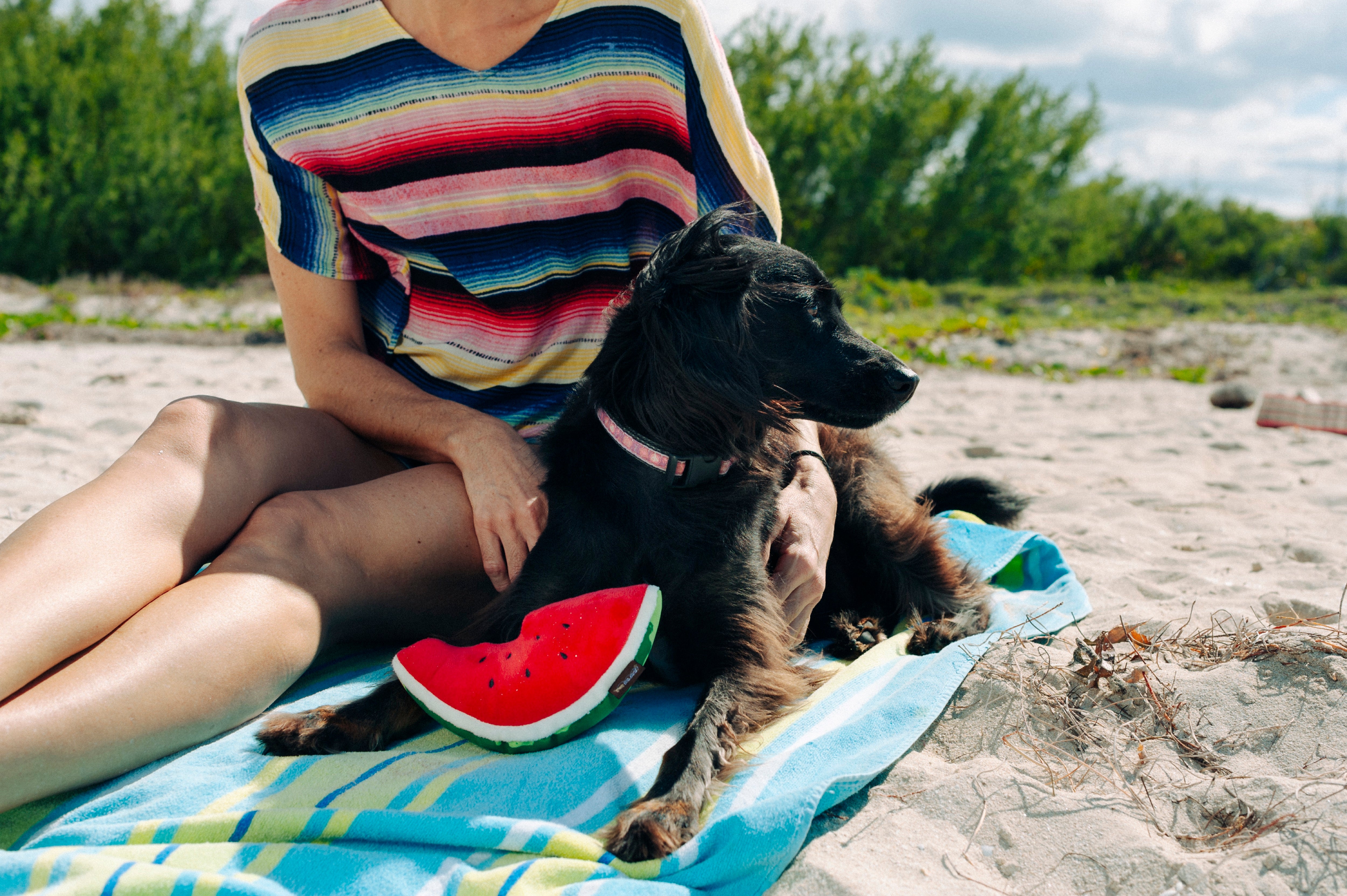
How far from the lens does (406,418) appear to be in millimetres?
2434

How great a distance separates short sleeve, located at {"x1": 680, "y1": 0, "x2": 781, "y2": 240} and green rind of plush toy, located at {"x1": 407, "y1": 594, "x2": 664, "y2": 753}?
1081 millimetres

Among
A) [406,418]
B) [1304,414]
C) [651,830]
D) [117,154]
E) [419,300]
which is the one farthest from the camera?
[117,154]

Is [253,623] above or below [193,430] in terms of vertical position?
below

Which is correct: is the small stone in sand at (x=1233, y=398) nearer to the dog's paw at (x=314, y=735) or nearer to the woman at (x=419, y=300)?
the woman at (x=419, y=300)

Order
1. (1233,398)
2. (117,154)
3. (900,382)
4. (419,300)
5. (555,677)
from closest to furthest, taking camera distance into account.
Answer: (555,677)
(900,382)
(419,300)
(1233,398)
(117,154)

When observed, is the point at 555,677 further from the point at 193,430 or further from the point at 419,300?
the point at 419,300

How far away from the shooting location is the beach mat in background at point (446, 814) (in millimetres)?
1387

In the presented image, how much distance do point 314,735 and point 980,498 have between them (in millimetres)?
2365

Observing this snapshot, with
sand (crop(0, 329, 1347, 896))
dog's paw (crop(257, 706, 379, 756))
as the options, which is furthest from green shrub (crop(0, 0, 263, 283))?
dog's paw (crop(257, 706, 379, 756))

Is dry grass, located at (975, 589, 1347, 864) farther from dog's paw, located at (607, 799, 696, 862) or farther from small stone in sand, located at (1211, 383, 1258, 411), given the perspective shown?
small stone in sand, located at (1211, 383, 1258, 411)

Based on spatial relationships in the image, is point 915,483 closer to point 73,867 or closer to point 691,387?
point 691,387

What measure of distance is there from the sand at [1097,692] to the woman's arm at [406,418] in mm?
1003

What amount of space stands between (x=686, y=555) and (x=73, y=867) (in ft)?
3.86

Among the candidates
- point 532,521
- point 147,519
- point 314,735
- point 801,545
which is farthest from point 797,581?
point 147,519
